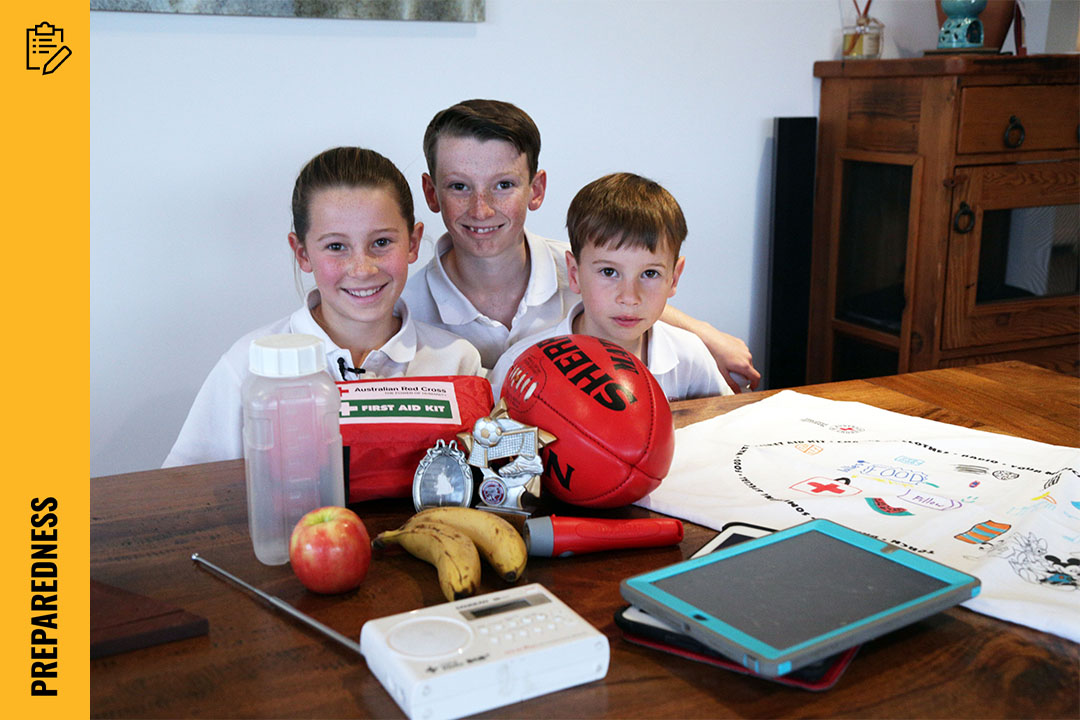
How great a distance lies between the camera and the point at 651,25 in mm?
3092

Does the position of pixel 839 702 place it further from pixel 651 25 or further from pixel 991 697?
pixel 651 25

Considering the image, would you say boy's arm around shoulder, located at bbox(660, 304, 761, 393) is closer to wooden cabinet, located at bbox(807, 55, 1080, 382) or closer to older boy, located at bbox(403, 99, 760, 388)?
older boy, located at bbox(403, 99, 760, 388)

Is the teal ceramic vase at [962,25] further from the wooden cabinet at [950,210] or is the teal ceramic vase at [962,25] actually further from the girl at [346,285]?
the girl at [346,285]

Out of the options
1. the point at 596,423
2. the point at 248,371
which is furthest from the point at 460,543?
the point at 248,371

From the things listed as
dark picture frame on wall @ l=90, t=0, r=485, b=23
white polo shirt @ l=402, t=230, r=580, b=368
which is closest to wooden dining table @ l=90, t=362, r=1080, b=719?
white polo shirt @ l=402, t=230, r=580, b=368

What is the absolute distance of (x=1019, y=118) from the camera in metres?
2.99

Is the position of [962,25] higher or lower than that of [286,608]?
higher

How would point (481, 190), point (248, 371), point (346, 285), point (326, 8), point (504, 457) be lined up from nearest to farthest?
1. point (504, 457)
2. point (248, 371)
3. point (346, 285)
4. point (481, 190)
5. point (326, 8)

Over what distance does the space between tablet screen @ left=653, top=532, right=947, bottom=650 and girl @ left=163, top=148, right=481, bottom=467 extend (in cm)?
89

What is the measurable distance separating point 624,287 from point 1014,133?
6.02 ft

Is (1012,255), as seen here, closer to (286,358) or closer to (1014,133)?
(1014,133)

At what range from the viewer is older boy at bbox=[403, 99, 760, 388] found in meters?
A: 1.99

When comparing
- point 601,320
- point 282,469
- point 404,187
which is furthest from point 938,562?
point 404,187

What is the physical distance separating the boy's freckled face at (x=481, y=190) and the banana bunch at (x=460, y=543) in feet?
3.34
